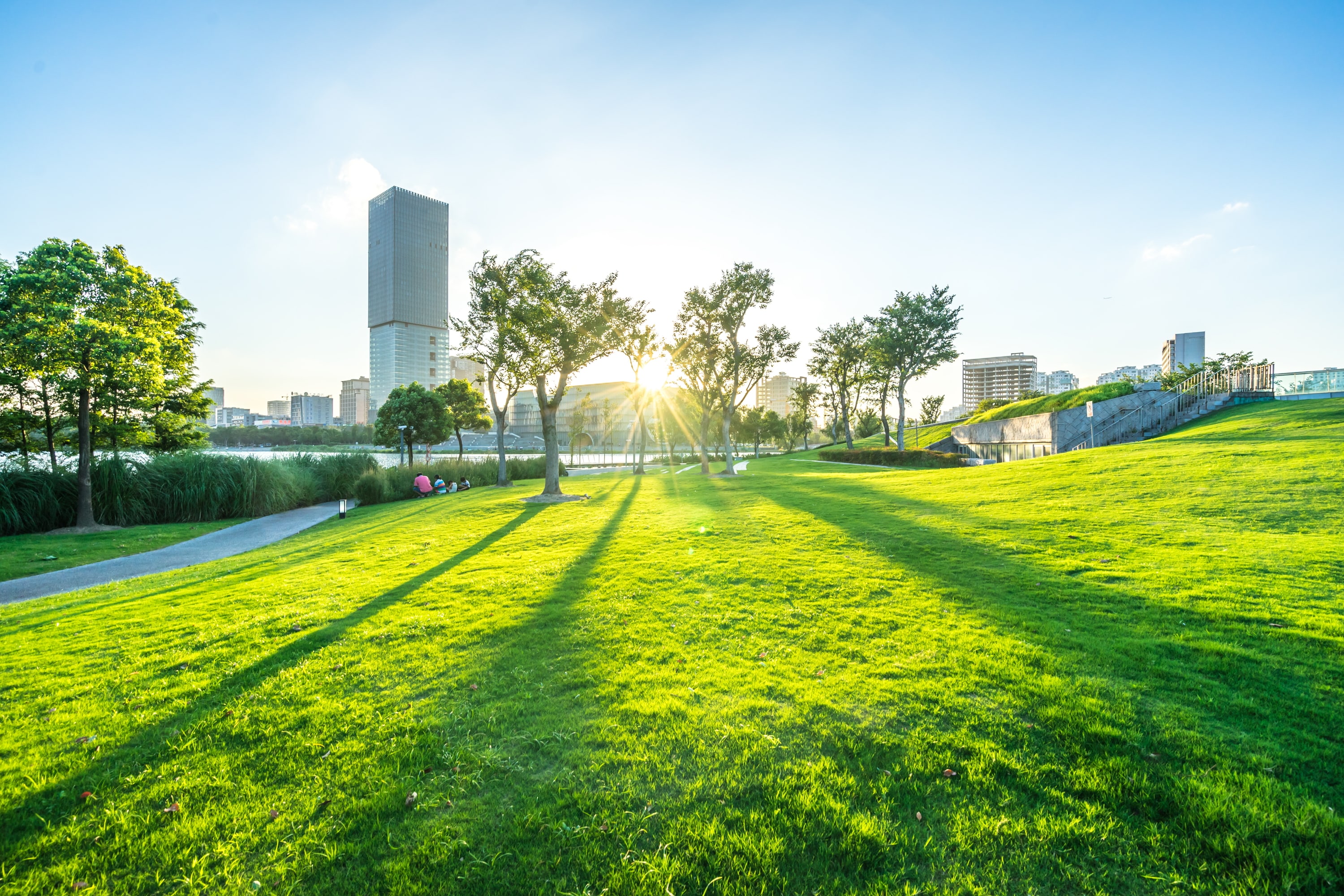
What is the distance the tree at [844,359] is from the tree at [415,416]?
3398 centimetres

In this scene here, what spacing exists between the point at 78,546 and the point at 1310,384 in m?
48.9

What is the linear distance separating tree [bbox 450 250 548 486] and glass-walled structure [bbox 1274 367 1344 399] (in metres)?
33.8

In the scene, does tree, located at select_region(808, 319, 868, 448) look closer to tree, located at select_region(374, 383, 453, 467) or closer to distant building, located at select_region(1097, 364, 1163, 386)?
tree, located at select_region(374, 383, 453, 467)

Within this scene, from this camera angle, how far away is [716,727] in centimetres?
377

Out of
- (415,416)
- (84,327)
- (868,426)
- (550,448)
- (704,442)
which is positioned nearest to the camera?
(84,327)

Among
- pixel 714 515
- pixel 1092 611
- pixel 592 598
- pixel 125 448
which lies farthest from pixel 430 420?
pixel 1092 611

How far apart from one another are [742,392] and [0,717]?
28364 mm

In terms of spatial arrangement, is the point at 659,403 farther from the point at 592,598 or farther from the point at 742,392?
the point at 592,598

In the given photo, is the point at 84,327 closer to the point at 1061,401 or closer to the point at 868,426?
the point at 1061,401

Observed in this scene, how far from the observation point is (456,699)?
14.1 feet

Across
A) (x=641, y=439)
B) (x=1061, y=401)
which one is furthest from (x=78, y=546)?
(x=1061, y=401)

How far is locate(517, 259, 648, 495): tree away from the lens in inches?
741

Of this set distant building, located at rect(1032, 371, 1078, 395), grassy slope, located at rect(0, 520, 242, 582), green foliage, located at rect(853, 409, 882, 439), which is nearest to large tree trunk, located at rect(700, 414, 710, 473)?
grassy slope, located at rect(0, 520, 242, 582)

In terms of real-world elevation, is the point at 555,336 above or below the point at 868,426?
above
